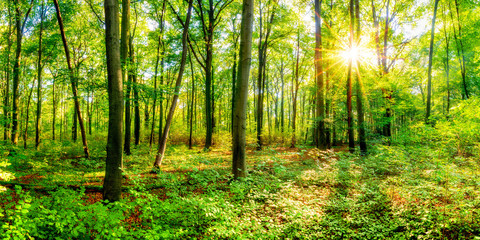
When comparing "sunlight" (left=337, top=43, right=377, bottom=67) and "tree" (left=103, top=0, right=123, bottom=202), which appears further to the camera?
"sunlight" (left=337, top=43, right=377, bottom=67)

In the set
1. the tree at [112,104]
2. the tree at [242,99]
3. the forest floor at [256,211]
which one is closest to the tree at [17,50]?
the forest floor at [256,211]

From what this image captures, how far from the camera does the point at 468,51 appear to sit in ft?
54.6

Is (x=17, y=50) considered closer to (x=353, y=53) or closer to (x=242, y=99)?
(x=242, y=99)

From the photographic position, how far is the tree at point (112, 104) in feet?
13.6

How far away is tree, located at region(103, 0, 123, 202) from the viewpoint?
4137 mm

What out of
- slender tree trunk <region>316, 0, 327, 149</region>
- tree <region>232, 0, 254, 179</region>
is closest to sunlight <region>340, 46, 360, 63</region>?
slender tree trunk <region>316, 0, 327, 149</region>

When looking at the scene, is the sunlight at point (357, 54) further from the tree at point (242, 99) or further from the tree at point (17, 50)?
the tree at point (17, 50)

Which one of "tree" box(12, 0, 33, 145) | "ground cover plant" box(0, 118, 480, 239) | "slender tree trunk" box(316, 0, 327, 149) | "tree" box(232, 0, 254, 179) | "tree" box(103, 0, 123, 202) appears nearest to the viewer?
"ground cover plant" box(0, 118, 480, 239)

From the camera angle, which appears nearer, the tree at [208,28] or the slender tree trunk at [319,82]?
the slender tree trunk at [319,82]

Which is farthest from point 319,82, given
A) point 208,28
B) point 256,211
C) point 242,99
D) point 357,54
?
point 256,211

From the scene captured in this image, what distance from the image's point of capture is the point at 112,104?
13.6ft

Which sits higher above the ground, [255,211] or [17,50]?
[17,50]

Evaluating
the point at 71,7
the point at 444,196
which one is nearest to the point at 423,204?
the point at 444,196

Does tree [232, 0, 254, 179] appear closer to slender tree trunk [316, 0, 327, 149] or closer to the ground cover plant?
the ground cover plant
